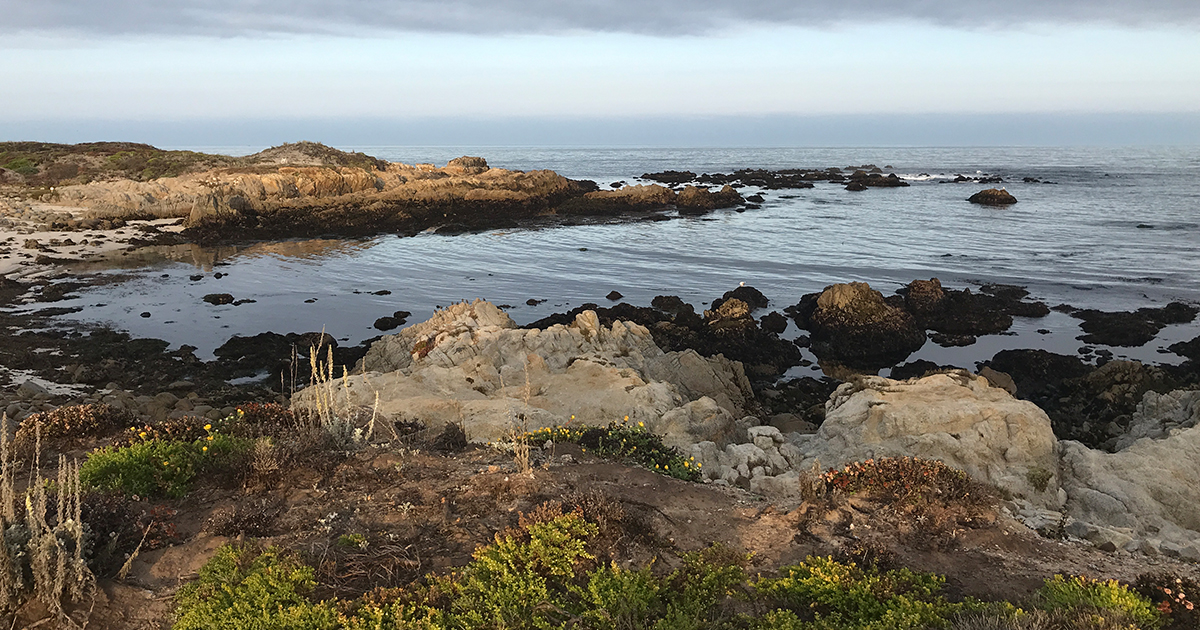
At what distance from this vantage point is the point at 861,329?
21.2 m

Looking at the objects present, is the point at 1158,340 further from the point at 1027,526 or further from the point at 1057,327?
the point at 1027,526

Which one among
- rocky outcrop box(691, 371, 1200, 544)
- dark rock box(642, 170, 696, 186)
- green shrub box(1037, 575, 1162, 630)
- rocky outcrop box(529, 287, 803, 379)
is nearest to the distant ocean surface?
rocky outcrop box(529, 287, 803, 379)

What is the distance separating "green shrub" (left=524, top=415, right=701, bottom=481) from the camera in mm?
8086

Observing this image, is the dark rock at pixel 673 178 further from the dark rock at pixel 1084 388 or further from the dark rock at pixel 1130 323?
the dark rock at pixel 1084 388

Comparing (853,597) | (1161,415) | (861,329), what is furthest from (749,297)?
(853,597)

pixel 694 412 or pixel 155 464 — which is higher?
pixel 155 464

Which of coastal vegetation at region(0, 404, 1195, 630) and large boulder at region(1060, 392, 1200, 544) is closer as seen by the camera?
coastal vegetation at region(0, 404, 1195, 630)

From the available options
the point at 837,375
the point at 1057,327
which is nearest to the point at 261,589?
the point at 837,375

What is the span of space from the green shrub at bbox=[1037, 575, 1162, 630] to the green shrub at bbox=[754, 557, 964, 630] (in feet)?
2.06

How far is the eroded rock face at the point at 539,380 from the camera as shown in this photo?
1142 centimetres

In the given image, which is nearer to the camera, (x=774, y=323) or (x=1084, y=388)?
(x=1084, y=388)

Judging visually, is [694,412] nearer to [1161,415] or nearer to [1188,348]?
[1161,415]

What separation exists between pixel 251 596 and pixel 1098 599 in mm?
5369

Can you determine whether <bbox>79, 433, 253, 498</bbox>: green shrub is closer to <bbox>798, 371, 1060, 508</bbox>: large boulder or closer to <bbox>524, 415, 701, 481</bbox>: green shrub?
<bbox>524, 415, 701, 481</bbox>: green shrub
